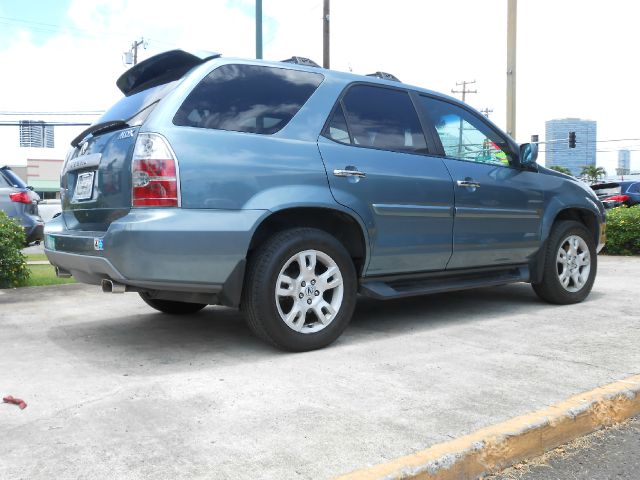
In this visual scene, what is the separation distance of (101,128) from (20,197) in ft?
19.1

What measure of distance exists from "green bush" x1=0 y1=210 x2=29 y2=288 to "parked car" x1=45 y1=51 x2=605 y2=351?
2.58m

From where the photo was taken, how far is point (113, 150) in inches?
146

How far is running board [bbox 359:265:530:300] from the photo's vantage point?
168 inches

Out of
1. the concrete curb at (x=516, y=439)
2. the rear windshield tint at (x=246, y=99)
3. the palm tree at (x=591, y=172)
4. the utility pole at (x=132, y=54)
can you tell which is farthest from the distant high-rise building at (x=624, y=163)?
the concrete curb at (x=516, y=439)

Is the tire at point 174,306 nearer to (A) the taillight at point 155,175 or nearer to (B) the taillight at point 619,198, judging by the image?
(A) the taillight at point 155,175

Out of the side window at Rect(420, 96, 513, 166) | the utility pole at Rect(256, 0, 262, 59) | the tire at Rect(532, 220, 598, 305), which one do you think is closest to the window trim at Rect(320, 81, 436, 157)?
the side window at Rect(420, 96, 513, 166)

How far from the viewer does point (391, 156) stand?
436cm

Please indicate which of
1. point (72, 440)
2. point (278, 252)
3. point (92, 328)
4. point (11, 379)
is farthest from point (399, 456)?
point (92, 328)

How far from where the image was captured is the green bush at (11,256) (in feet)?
21.5

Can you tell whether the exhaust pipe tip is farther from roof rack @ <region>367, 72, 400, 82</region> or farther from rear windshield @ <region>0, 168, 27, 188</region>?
rear windshield @ <region>0, 168, 27, 188</region>

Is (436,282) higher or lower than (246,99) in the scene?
lower

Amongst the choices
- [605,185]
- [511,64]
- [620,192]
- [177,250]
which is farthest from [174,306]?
[605,185]

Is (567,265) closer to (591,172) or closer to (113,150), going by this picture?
(113,150)

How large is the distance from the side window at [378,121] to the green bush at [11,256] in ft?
14.2
